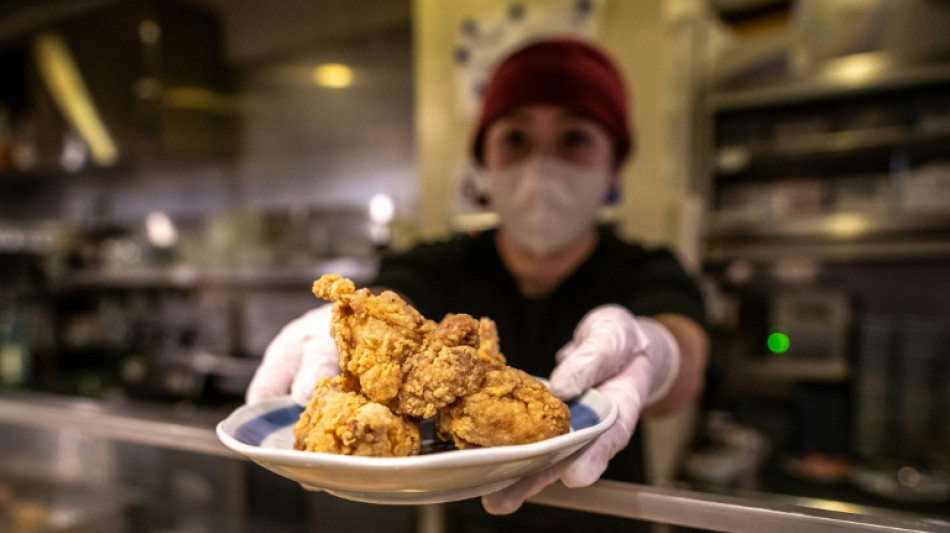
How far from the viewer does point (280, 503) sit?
2.65 ft

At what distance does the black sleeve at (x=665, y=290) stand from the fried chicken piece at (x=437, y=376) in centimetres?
47

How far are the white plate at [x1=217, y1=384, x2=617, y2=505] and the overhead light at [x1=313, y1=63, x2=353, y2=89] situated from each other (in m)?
2.76

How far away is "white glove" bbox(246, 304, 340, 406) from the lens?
591mm

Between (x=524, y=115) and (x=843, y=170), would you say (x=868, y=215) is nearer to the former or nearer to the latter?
(x=843, y=170)

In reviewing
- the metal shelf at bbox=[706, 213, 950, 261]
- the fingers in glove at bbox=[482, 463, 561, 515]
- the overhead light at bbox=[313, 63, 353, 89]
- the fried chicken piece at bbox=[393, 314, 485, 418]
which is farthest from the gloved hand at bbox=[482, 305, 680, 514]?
the overhead light at bbox=[313, 63, 353, 89]

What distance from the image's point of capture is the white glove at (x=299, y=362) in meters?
0.59

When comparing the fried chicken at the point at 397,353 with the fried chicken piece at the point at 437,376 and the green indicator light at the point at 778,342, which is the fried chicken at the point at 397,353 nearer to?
the fried chicken piece at the point at 437,376

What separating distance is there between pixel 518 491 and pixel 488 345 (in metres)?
0.15

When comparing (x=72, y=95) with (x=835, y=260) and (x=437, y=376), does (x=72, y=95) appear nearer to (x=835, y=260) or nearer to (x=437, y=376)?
(x=437, y=376)

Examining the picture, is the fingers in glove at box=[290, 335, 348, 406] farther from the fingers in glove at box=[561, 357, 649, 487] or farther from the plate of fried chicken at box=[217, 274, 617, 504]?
the fingers in glove at box=[561, 357, 649, 487]

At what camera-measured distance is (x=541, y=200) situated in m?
1.02

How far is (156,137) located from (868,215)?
11.6ft

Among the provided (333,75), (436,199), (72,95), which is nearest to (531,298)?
(436,199)

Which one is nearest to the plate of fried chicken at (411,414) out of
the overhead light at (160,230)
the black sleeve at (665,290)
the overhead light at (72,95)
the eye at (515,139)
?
the black sleeve at (665,290)
